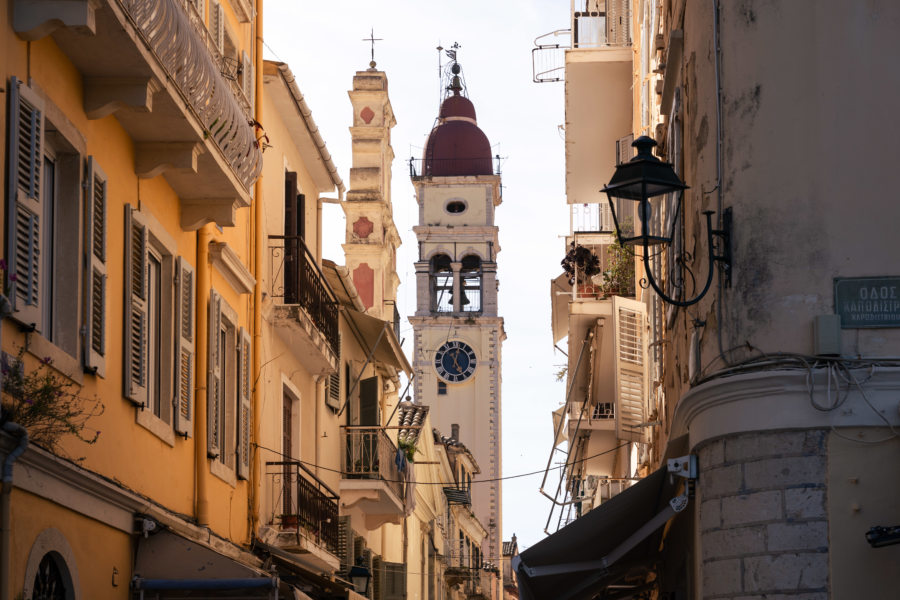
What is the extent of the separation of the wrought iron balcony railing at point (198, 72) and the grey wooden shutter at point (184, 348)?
1040 mm

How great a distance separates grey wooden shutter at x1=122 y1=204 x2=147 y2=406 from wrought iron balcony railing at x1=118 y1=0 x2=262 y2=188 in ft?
3.28

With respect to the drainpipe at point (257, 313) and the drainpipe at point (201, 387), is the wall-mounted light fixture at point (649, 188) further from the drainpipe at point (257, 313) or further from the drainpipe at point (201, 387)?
the drainpipe at point (257, 313)

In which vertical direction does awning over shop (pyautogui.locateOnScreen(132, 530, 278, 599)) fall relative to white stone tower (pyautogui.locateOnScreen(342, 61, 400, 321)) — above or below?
below

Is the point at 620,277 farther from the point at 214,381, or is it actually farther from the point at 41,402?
the point at 41,402

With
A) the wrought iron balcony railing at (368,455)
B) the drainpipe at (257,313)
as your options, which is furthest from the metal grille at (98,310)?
the wrought iron balcony railing at (368,455)

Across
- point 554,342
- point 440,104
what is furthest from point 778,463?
point 440,104

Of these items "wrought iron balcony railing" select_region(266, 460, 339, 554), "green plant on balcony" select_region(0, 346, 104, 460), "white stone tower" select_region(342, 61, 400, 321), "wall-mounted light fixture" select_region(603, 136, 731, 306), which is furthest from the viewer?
"white stone tower" select_region(342, 61, 400, 321)

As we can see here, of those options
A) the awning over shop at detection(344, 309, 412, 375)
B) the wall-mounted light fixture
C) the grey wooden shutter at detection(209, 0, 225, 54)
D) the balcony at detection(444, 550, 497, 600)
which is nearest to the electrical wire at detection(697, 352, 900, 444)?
the wall-mounted light fixture

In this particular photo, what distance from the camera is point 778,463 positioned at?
32.7 feet

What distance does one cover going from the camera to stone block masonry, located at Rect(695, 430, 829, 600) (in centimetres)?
972

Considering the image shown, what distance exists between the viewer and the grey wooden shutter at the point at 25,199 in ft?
30.3

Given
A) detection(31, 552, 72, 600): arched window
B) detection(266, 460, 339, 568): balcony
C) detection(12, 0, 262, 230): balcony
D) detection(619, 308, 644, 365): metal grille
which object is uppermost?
detection(619, 308, 644, 365): metal grille

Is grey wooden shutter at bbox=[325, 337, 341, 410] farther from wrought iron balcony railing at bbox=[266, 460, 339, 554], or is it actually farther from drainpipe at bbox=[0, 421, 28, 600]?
drainpipe at bbox=[0, 421, 28, 600]

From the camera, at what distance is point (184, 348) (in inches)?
545
